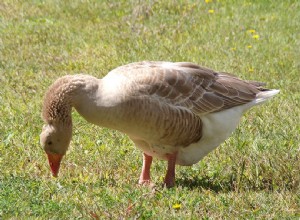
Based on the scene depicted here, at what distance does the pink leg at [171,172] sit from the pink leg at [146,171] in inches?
6.9

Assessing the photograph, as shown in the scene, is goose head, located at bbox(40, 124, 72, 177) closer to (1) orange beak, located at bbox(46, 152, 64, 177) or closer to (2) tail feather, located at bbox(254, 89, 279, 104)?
(1) orange beak, located at bbox(46, 152, 64, 177)

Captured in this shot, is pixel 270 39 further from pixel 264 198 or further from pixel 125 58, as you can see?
pixel 264 198

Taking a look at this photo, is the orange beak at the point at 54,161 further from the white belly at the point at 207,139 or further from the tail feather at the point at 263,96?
the tail feather at the point at 263,96

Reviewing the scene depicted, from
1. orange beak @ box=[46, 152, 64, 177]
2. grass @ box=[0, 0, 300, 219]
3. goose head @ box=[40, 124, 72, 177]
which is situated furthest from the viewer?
orange beak @ box=[46, 152, 64, 177]

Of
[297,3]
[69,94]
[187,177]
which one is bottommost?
[187,177]

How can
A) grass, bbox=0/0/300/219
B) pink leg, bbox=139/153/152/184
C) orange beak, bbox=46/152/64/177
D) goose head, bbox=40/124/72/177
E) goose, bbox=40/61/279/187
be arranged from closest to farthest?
grass, bbox=0/0/300/219
goose, bbox=40/61/279/187
goose head, bbox=40/124/72/177
orange beak, bbox=46/152/64/177
pink leg, bbox=139/153/152/184

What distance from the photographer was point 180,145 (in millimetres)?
7121

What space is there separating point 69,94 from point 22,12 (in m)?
8.04

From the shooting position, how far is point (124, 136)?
28.1 feet

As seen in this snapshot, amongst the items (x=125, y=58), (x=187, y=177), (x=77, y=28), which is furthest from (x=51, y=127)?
(x=77, y=28)

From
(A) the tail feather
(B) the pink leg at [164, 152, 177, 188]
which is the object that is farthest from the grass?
(A) the tail feather

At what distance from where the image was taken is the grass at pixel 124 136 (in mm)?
6219

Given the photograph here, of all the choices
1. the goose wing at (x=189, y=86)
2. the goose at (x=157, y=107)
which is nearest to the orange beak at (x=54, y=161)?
the goose at (x=157, y=107)

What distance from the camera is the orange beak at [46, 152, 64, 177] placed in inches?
274
